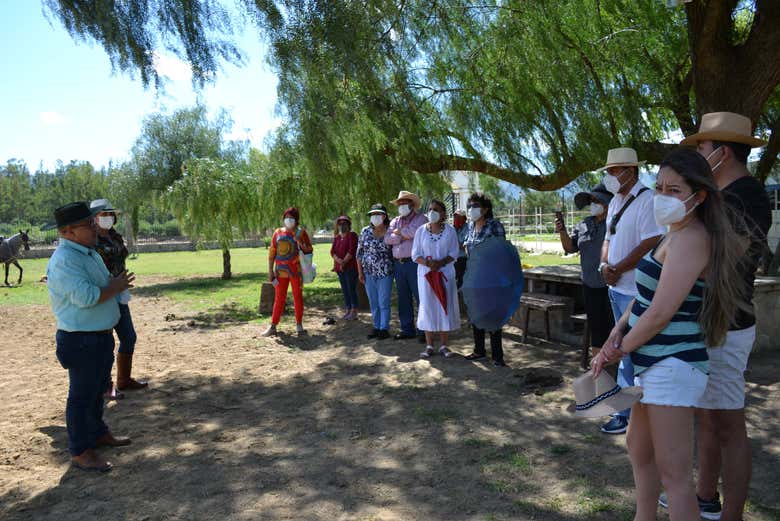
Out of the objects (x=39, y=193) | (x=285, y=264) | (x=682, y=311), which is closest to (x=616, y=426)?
(x=682, y=311)

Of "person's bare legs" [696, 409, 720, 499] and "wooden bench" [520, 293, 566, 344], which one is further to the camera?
"wooden bench" [520, 293, 566, 344]

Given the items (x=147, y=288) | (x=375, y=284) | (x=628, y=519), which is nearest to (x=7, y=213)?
(x=147, y=288)

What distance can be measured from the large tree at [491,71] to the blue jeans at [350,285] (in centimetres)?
182

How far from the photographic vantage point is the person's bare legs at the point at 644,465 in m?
2.57

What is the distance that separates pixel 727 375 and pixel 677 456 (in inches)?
25.6

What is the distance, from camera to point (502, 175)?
31.8ft

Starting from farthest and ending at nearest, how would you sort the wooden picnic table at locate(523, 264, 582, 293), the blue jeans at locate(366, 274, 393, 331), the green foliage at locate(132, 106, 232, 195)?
the green foliage at locate(132, 106, 232, 195) < the blue jeans at locate(366, 274, 393, 331) < the wooden picnic table at locate(523, 264, 582, 293)

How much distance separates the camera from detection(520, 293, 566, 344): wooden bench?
7470mm

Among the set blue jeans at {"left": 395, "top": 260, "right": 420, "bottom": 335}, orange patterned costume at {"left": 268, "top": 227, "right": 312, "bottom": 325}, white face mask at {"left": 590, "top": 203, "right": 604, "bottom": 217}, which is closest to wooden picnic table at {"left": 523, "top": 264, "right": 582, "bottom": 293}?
blue jeans at {"left": 395, "top": 260, "right": 420, "bottom": 335}

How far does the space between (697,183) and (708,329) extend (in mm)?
587

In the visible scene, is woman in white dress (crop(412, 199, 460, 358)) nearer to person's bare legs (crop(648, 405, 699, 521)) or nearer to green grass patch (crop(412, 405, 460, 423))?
green grass patch (crop(412, 405, 460, 423))

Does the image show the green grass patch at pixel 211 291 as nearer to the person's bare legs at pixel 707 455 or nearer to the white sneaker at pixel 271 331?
the white sneaker at pixel 271 331

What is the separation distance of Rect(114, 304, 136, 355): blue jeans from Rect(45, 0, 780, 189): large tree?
2.27 metres

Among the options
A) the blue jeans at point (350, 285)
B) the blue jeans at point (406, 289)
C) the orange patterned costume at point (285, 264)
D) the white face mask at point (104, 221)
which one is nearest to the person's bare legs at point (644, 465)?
the white face mask at point (104, 221)
